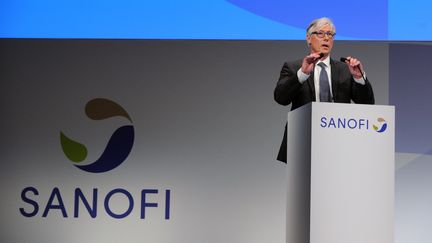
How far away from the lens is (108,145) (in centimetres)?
479

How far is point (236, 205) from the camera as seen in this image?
4.68 m

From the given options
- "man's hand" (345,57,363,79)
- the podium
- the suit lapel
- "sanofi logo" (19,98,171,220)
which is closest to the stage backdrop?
"sanofi logo" (19,98,171,220)

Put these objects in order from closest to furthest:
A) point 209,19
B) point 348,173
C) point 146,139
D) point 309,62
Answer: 1. point 348,173
2. point 309,62
3. point 209,19
4. point 146,139

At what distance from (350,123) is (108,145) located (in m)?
2.58

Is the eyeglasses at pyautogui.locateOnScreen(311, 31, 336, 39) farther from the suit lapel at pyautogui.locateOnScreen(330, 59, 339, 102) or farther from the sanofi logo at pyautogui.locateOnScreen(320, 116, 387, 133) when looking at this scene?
the sanofi logo at pyautogui.locateOnScreen(320, 116, 387, 133)

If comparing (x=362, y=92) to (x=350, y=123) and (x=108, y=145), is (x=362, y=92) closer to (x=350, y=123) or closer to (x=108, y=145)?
(x=350, y=123)

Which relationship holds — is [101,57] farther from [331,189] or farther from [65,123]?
[331,189]

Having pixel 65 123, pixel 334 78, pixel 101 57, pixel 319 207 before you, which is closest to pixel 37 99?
pixel 65 123

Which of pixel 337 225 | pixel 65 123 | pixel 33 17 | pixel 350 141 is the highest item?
pixel 33 17

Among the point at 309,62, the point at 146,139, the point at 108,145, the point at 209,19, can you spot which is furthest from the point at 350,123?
the point at 108,145

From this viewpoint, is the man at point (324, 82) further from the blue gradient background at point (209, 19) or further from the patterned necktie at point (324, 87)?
the blue gradient background at point (209, 19)

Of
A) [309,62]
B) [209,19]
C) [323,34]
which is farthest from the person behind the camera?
[209,19]

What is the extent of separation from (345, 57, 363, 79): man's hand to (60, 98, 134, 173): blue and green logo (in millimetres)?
2281

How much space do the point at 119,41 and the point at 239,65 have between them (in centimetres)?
91
